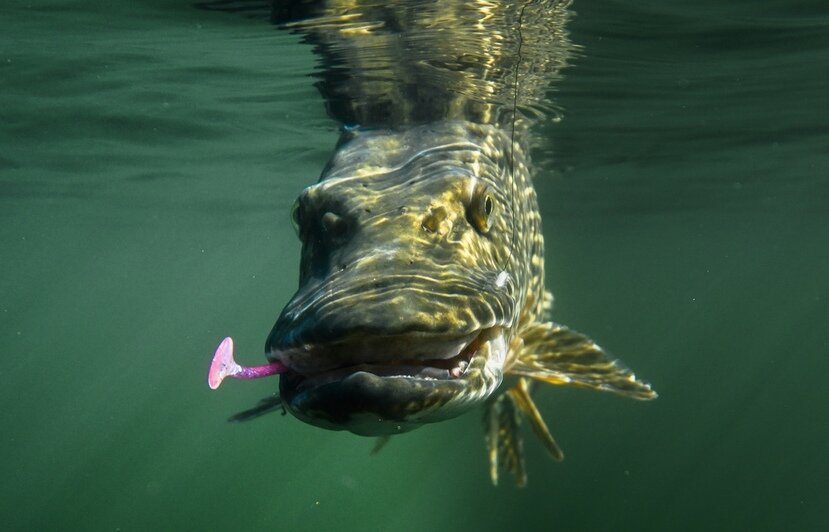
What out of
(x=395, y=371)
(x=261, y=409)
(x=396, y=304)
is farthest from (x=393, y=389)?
(x=261, y=409)

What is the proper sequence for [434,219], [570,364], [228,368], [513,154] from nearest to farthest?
1. [228,368]
2. [434,219]
3. [570,364]
4. [513,154]

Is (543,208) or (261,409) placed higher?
(261,409)

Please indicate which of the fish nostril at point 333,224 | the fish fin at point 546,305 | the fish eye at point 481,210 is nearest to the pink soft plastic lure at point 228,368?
the fish nostril at point 333,224

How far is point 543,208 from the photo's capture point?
26344 mm

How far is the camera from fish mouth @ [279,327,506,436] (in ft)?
10.4

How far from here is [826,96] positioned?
12.8 metres

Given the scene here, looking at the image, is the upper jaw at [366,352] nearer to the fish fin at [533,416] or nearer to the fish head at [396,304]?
the fish head at [396,304]

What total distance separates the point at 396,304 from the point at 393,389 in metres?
0.49

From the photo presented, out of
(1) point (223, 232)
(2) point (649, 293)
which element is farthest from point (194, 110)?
(2) point (649, 293)

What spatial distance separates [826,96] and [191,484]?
4302cm

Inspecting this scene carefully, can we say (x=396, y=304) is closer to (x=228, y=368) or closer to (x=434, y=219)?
(x=228, y=368)

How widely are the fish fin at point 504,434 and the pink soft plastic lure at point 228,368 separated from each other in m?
4.67

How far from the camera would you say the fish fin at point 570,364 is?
15.8ft

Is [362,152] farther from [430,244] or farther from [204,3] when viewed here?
[204,3]
